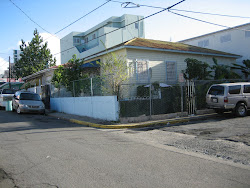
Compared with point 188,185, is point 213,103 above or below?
above

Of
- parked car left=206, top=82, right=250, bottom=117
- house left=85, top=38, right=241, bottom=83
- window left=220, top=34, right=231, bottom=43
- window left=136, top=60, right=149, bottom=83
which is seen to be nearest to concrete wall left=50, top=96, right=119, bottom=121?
house left=85, top=38, right=241, bottom=83

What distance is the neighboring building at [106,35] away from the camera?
36906 millimetres

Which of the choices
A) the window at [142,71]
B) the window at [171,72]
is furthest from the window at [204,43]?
the window at [142,71]

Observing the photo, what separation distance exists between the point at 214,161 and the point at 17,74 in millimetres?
42566

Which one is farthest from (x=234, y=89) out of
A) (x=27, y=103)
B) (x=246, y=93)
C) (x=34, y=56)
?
(x=34, y=56)

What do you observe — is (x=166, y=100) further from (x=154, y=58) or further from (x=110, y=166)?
(x=110, y=166)

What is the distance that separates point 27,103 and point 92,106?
5.40 m

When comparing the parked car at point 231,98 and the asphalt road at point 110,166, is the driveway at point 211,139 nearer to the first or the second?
the asphalt road at point 110,166

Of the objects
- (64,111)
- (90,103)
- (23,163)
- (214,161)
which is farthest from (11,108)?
(214,161)

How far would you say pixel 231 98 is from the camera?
12.2 meters

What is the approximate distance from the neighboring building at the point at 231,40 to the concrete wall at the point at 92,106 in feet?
51.1

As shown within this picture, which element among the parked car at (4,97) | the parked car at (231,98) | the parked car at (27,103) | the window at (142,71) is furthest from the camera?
the parked car at (4,97)

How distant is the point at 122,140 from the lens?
795cm

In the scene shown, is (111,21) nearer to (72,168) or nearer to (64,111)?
(64,111)
